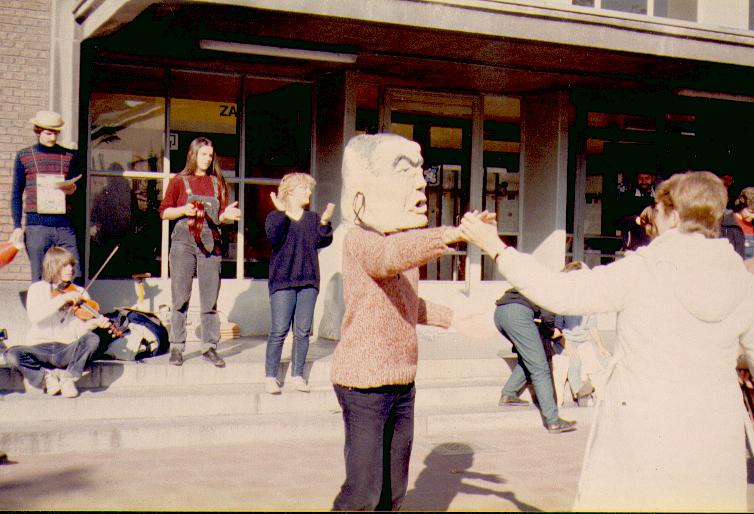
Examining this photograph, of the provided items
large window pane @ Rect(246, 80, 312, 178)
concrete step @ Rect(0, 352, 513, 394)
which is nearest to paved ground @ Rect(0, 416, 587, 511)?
concrete step @ Rect(0, 352, 513, 394)

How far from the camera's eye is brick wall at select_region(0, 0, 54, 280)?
376 inches

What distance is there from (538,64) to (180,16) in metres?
4.33

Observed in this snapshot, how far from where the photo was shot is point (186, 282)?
27.0 ft

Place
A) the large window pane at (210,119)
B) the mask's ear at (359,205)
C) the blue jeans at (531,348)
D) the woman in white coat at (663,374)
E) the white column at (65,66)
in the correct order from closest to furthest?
the woman in white coat at (663,374) → the mask's ear at (359,205) → the blue jeans at (531,348) → the white column at (65,66) → the large window pane at (210,119)

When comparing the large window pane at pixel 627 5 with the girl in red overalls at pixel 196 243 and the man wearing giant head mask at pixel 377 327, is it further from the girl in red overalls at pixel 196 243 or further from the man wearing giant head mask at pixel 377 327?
the man wearing giant head mask at pixel 377 327

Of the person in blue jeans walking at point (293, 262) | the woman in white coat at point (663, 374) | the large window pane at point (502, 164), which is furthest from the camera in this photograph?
the large window pane at point (502, 164)

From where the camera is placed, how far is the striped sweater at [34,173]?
8.35 metres

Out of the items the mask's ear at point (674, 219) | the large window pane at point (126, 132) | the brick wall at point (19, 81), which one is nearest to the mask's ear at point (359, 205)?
the mask's ear at point (674, 219)

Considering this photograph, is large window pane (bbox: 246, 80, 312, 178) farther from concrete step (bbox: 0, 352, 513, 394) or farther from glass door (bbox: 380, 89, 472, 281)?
concrete step (bbox: 0, 352, 513, 394)

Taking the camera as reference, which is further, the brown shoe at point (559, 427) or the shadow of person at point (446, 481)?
the brown shoe at point (559, 427)

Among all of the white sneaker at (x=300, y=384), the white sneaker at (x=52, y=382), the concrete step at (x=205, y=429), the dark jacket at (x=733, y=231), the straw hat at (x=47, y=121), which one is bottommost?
the concrete step at (x=205, y=429)

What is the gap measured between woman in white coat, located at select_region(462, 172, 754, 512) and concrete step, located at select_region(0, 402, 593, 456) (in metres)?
4.52

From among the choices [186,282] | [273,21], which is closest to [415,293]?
[186,282]

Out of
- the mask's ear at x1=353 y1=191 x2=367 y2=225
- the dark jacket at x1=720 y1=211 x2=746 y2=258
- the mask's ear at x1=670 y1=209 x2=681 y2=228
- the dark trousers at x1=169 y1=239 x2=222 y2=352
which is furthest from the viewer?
the dark jacket at x1=720 y1=211 x2=746 y2=258
